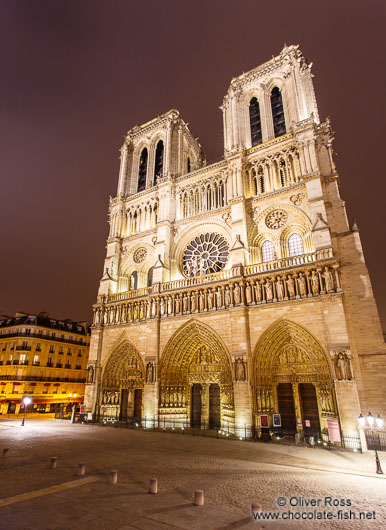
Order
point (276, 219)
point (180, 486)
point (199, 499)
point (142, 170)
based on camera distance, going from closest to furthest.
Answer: point (199, 499)
point (180, 486)
point (276, 219)
point (142, 170)

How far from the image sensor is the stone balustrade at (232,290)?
1499cm

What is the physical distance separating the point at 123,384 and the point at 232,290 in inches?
395

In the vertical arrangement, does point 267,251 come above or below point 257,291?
above

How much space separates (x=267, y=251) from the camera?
1867 cm

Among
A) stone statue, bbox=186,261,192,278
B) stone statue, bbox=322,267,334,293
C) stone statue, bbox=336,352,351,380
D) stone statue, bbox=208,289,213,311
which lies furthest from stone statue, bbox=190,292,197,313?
stone statue, bbox=336,352,351,380

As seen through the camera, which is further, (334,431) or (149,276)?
(149,276)

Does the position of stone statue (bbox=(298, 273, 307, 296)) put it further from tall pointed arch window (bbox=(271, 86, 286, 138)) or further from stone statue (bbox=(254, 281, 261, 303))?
tall pointed arch window (bbox=(271, 86, 286, 138))

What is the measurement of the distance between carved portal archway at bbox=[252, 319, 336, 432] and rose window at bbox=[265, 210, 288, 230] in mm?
6069

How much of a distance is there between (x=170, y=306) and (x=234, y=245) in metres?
5.48

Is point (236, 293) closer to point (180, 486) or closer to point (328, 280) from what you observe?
point (328, 280)

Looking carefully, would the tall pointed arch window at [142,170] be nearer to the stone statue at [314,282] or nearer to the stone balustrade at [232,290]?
the stone balustrade at [232,290]

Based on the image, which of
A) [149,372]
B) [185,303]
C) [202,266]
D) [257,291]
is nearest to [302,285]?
[257,291]

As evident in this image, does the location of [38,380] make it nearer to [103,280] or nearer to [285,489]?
[103,280]

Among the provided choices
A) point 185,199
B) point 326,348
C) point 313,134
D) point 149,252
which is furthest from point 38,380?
point 313,134
